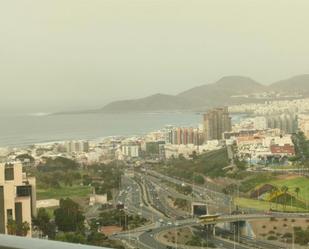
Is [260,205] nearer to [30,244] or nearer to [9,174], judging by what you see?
[9,174]

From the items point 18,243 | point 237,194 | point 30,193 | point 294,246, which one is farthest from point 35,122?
point 18,243

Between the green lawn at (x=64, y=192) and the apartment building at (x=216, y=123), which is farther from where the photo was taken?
the apartment building at (x=216, y=123)

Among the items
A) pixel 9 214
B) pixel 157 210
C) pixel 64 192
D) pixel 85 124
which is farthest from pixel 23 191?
pixel 85 124

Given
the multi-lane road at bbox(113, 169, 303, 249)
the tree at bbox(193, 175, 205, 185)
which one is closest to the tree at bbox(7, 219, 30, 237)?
the multi-lane road at bbox(113, 169, 303, 249)

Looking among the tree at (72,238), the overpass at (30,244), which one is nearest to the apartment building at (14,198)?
the tree at (72,238)

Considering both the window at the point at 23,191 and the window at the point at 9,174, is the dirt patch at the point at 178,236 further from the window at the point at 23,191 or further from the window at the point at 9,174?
the window at the point at 9,174
